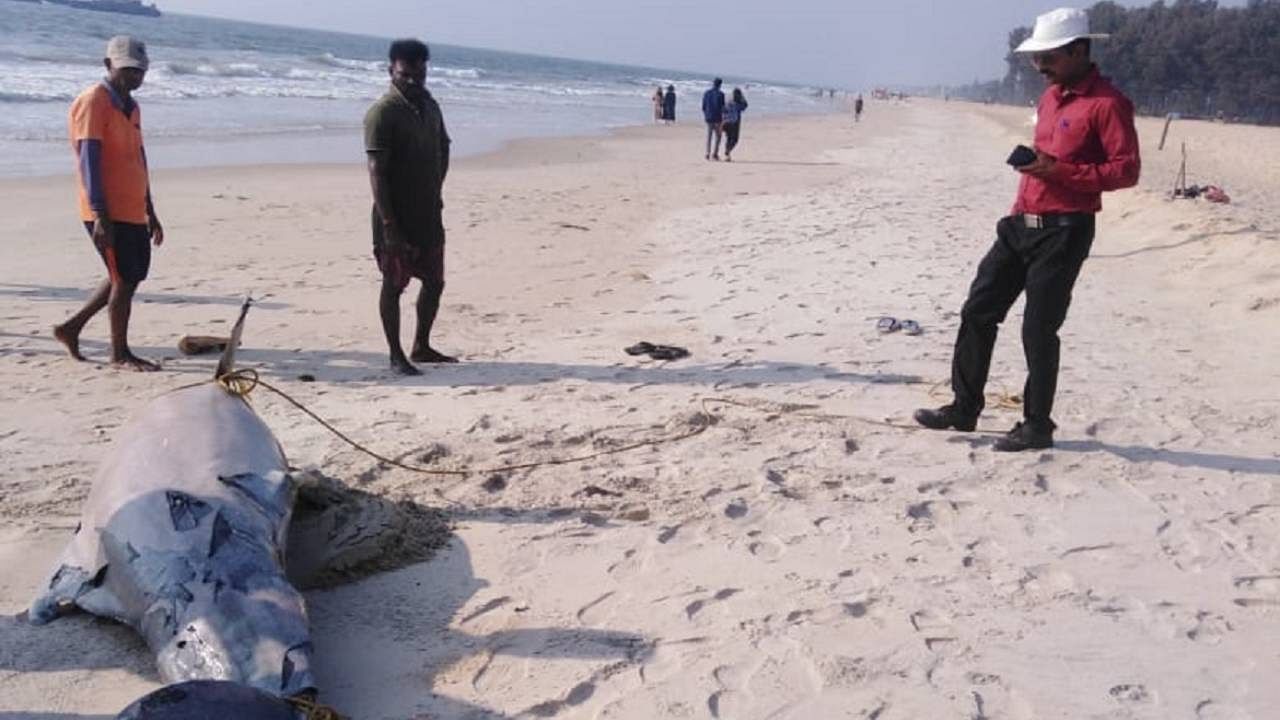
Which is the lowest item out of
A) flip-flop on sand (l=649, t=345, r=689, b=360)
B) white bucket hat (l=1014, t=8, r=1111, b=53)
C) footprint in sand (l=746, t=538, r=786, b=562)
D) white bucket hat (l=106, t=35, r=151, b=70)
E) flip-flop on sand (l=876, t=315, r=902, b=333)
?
footprint in sand (l=746, t=538, r=786, b=562)

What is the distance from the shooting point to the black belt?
15.3 feet

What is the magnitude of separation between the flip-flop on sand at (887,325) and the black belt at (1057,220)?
2.67 meters

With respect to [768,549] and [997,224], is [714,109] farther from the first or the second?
[768,549]

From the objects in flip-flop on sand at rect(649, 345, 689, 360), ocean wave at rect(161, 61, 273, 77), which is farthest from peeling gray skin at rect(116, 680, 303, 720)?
ocean wave at rect(161, 61, 273, 77)

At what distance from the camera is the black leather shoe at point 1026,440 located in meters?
4.97

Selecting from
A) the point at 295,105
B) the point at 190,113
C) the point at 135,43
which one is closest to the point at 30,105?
the point at 190,113

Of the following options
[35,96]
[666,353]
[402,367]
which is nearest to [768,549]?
[666,353]

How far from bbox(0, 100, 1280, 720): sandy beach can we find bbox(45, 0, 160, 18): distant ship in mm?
82998

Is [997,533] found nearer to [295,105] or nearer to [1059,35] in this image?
[1059,35]

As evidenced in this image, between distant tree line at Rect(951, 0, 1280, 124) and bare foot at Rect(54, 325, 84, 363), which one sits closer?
bare foot at Rect(54, 325, 84, 363)

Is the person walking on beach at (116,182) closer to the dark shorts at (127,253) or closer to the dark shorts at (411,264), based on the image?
the dark shorts at (127,253)

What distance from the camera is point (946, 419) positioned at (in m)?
5.30

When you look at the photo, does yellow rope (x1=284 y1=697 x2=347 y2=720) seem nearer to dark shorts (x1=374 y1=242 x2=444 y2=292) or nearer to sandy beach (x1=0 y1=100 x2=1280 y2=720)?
sandy beach (x1=0 y1=100 x2=1280 y2=720)

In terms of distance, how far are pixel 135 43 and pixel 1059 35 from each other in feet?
16.0
